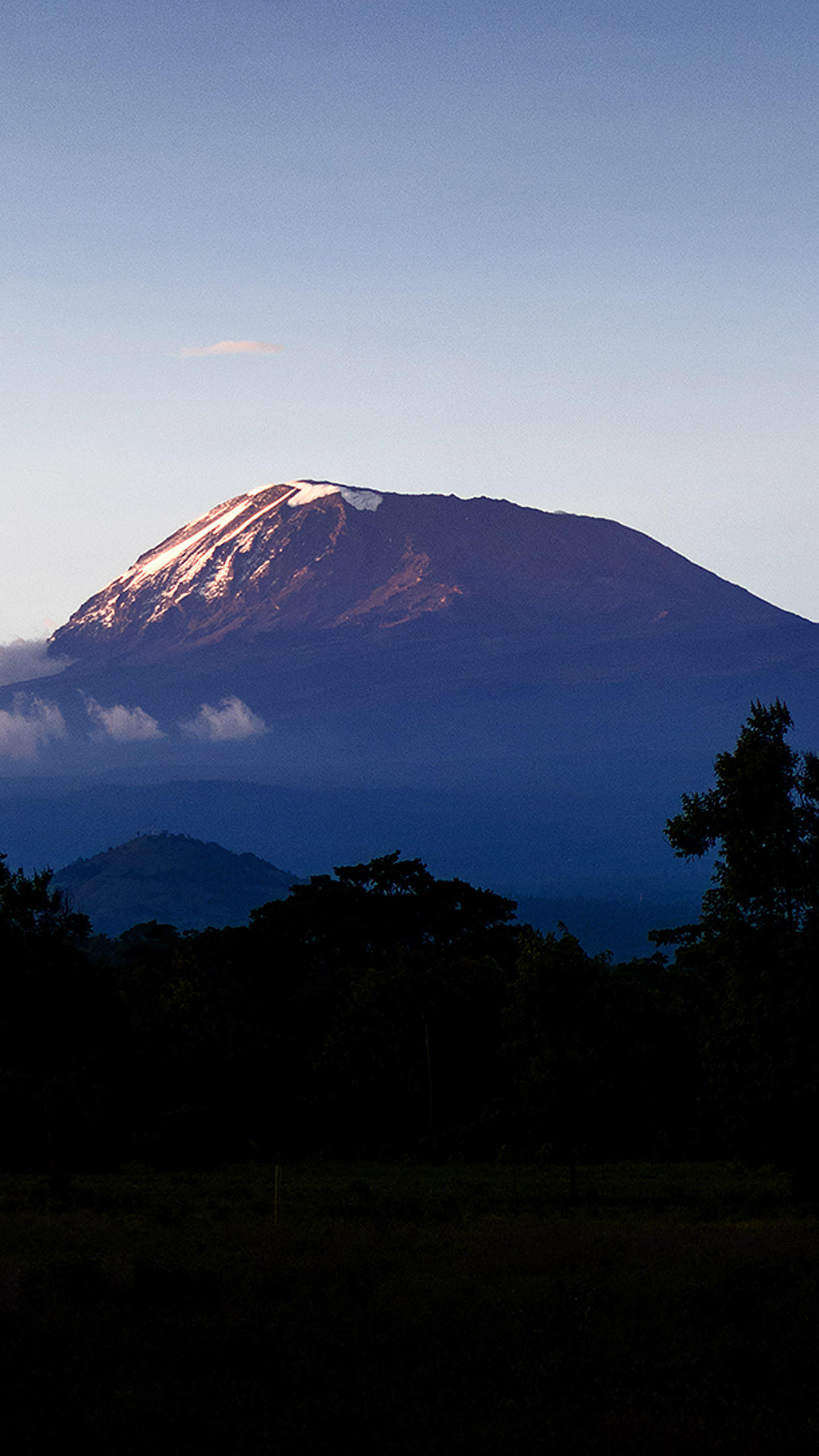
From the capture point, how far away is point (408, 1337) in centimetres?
1956

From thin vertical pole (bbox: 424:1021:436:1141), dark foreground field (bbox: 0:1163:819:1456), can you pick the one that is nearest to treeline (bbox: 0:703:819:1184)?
thin vertical pole (bbox: 424:1021:436:1141)

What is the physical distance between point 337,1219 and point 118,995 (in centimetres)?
2729

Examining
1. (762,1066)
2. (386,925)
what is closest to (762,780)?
(762,1066)

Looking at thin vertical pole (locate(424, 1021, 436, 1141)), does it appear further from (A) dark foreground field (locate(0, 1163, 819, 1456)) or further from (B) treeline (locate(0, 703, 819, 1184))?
(A) dark foreground field (locate(0, 1163, 819, 1456))

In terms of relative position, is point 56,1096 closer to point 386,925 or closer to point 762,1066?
point 762,1066

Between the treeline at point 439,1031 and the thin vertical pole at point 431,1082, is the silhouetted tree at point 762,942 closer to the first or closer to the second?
the treeline at point 439,1031

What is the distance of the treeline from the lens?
3203 centimetres

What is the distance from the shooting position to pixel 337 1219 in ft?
103

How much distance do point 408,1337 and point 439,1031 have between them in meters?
45.9

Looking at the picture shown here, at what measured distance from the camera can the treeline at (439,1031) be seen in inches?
1261

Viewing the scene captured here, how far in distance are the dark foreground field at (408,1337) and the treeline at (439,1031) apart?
17.2 ft

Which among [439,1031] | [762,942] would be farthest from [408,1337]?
[439,1031]

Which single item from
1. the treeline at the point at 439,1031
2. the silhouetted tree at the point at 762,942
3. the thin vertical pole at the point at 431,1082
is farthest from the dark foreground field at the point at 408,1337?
the thin vertical pole at the point at 431,1082

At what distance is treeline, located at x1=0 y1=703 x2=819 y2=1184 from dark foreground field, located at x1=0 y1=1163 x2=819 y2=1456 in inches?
206
